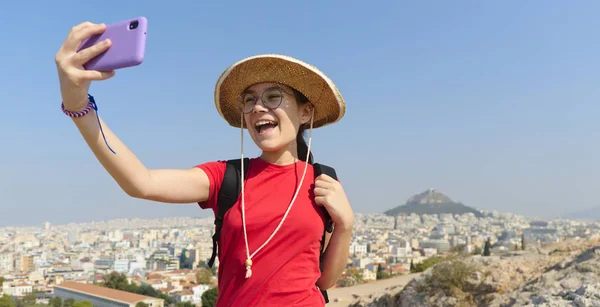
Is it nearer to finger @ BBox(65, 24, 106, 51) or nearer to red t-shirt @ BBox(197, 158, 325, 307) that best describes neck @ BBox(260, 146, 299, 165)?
red t-shirt @ BBox(197, 158, 325, 307)

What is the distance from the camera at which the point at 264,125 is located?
5.81 ft

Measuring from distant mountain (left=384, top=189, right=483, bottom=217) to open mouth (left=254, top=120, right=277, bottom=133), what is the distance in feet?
601

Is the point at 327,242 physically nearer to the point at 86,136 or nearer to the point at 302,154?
the point at 302,154

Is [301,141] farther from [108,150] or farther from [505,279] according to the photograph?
[505,279]

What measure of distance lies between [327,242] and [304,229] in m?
0.23

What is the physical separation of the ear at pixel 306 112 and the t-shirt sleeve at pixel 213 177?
34cm

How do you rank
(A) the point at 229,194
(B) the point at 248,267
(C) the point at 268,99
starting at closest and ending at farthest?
(B) the point at 248,267
(A) the point at 229,194
(C) the point at 268,99

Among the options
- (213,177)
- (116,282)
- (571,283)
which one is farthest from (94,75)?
(116,282)

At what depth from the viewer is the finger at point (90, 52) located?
4.00 ft

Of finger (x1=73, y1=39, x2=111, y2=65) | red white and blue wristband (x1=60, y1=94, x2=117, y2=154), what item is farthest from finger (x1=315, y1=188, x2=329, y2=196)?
finger (x1=73, y1=39, x2=111, y2=65)

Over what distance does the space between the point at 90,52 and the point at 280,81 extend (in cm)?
69

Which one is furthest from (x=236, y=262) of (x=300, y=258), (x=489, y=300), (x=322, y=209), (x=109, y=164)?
(x=489, y=300)

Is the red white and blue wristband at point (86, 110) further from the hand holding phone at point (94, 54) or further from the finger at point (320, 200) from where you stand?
the finger at point (320, 200)

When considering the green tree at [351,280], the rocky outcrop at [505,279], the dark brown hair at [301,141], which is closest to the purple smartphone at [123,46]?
the dark brown hair at [301,141]
